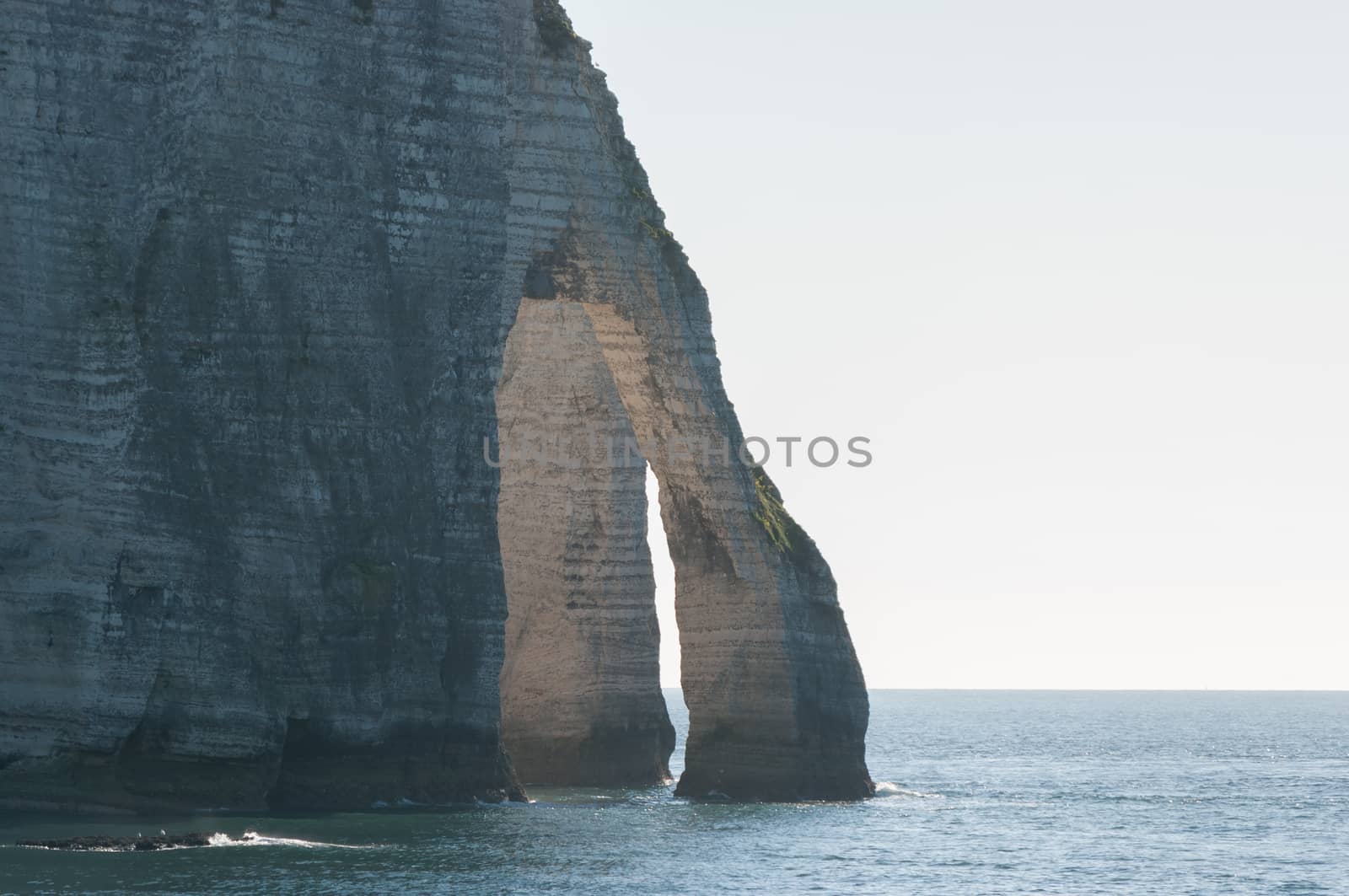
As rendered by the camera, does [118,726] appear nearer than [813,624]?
Yes

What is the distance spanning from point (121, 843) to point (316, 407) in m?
11.3

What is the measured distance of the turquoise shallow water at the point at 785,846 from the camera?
38938mm

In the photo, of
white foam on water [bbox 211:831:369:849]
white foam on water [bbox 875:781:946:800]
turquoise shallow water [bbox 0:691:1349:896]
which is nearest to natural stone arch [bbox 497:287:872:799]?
turquoise shallow water [bbox 0:691:1349:896]

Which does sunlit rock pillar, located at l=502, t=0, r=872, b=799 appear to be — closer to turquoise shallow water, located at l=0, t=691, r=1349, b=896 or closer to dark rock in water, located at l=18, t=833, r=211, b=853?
turquoise shallow water, located at l=0, t=691, r=1349, b=896

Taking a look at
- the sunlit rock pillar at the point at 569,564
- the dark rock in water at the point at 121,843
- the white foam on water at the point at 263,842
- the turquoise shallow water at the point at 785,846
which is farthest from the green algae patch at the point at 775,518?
the dark rock in water at the point at 121,843

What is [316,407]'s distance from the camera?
1902 inches

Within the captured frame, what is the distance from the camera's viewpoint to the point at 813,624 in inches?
2189

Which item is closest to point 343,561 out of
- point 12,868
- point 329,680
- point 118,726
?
point 329,680

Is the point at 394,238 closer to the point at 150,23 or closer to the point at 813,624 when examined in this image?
the point at 150,23

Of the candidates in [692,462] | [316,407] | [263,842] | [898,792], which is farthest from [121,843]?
[898,792]

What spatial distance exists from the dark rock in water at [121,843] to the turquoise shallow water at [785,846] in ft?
Answer: 1.74

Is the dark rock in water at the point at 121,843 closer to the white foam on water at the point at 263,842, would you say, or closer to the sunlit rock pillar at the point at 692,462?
the white foam on water at the point at 263,842

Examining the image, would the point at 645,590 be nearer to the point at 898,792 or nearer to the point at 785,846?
the point at 898,792

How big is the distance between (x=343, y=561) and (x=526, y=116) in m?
12.6
